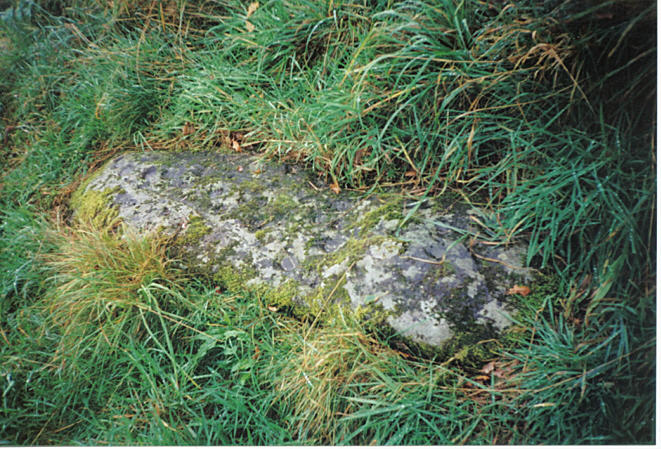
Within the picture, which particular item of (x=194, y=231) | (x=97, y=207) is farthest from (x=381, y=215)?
(x=97, y=207)

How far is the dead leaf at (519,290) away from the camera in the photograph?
3.97 feet

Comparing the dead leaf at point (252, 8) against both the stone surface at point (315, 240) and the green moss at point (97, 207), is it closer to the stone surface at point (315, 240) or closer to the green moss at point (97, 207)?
the stone surface at point (315, 240)

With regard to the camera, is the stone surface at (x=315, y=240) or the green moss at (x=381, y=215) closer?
the stone surface at (x=315, y=240)

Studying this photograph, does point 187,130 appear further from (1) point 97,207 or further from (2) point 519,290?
(2) point 519,290

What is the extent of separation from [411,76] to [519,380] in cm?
110

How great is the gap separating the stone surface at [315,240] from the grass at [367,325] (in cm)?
8

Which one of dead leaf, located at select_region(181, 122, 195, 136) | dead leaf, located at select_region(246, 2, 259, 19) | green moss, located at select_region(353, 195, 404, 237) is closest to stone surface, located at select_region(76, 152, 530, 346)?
green moss, located at select_region(353, 195, 404, 237)

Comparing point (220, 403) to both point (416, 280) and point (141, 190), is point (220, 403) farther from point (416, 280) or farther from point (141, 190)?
point (141, 190)

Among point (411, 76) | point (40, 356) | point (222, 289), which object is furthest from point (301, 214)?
point (40, 356)

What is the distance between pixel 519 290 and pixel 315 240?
2.37ft

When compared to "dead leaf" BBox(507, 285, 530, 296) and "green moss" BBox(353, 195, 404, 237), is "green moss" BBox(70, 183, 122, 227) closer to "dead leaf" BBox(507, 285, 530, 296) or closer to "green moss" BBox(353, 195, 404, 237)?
"green moss" BBox(353, 195, 404, 237)

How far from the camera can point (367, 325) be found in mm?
1250

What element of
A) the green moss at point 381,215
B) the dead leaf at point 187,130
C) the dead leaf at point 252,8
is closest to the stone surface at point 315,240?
the green moss at point 381,215

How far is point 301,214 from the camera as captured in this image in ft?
4.94
